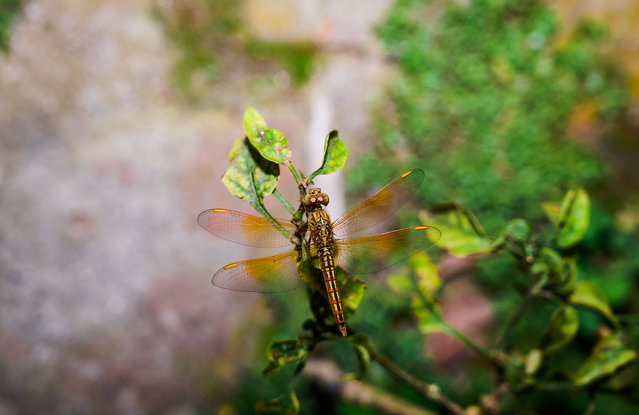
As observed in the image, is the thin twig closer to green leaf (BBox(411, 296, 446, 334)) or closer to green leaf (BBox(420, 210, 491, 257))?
green leaf (BBox(411, 296, 446, 334))

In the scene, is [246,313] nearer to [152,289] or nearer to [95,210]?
Result: [152,289]

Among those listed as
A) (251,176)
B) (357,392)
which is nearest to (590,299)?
(251,176)

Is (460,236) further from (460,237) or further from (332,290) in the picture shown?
(332,290)

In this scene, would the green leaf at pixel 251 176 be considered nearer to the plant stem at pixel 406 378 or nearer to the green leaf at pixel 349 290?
the green leaf at pixel 349 290

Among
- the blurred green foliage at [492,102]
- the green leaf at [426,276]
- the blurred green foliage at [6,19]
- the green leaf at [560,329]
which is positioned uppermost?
the blurred green foliage at [6,19]

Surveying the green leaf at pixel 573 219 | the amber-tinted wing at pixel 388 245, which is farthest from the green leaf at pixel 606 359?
the amber-tinted wing at pixel 388 245

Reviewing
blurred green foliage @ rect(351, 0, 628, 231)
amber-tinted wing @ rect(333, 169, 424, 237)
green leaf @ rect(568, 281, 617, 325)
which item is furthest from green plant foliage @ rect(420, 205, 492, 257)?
blurred green foliage @ rect(351, 0, 628, 231)
